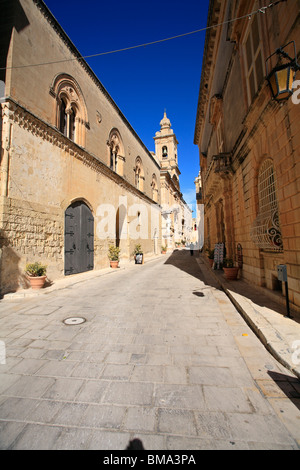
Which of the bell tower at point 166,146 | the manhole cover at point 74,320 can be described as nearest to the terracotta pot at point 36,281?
the manhole cover at point 74,320

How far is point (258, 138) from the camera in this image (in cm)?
566

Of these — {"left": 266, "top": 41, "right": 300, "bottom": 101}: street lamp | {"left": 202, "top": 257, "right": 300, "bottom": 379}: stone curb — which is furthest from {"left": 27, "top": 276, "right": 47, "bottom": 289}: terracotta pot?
{"left": 266, "top": 41, "right": 300, "bottom": 101}: street lamp

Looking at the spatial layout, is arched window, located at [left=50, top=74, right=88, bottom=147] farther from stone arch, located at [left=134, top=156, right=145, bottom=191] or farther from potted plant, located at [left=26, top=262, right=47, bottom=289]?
stone arch, located at [left=134, top=156, right=145, bottom=191]

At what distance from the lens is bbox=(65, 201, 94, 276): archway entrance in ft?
34.7

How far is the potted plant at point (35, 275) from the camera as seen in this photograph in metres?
7.58

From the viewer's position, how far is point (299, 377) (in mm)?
2393

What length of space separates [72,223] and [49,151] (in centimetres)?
353

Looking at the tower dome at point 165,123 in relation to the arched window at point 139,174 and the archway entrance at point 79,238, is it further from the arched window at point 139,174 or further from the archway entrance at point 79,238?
the archway entrance at point 79,238

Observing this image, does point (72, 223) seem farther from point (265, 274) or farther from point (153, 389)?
point (153, 389)

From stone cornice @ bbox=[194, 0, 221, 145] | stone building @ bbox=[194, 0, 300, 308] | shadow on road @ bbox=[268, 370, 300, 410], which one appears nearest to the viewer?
shadow on road @ bbox=[268, 370, 300, 410]

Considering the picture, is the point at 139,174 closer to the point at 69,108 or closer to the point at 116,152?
the point at 116,152

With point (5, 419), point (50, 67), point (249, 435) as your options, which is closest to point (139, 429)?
point (249, 435)

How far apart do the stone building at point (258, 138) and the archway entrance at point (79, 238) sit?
24.4 feet

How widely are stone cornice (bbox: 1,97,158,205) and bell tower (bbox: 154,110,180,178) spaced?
30.7 metres
